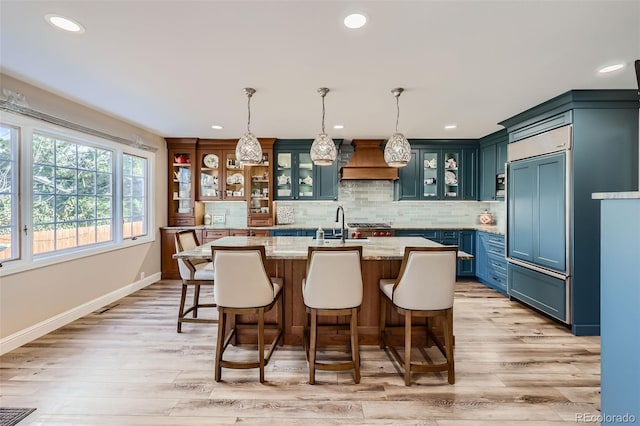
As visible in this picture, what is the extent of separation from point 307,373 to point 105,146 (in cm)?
377

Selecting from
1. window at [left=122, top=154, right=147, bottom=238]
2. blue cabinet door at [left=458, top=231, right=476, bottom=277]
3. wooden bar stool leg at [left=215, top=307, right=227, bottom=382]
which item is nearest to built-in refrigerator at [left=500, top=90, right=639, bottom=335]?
blue cabinet door at [left=458, top=231, right=476, bottom=277]

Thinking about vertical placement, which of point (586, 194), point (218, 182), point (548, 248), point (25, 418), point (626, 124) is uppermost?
point (626, 124)

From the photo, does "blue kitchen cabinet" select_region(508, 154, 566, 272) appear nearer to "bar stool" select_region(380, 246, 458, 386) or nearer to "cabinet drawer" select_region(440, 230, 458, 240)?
"cabinet drawer" select_region(440, 230, 458, 240)

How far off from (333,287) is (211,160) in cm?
415

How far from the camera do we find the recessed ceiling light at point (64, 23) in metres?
1.82

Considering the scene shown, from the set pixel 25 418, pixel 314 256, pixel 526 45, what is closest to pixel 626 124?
pixel 526 45

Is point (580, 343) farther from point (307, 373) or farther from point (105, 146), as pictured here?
point (105, 146)

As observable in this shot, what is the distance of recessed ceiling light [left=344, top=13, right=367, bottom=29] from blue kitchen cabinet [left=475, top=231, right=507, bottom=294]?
377 centimetres

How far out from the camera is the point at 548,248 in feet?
11.0

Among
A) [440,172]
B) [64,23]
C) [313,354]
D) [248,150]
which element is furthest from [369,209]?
[64,23]

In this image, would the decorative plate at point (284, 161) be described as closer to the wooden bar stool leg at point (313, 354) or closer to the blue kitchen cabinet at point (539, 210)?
the blue kitchen cabinet at point (539, 210)

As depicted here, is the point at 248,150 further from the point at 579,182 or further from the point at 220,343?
the point at 579,182

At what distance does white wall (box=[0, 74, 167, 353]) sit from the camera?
2729 mm

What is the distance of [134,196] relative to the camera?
4.62m
